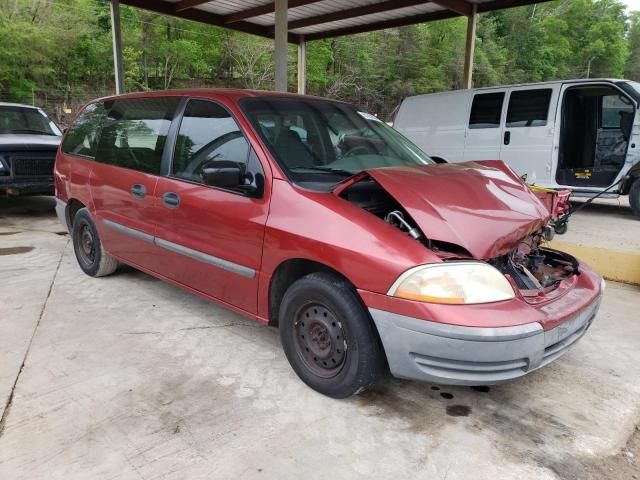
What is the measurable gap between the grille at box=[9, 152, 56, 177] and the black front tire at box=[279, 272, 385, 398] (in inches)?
245

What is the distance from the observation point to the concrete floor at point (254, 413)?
2.22 meters

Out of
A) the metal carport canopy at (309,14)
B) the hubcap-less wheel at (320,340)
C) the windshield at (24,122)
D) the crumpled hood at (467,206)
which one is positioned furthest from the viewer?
the metal carport canopy at (309,14)

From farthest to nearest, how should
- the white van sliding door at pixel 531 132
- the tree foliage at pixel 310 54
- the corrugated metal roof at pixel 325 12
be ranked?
1. the tree foliage at pixel 310 54
2. the corrugated metal roof at pixel 325 12
3. the white van sliding door at pixel 531 132

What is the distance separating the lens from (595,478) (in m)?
2.15

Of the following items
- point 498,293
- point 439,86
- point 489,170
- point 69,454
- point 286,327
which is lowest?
point 69,454

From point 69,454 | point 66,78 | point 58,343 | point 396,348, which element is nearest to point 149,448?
point 69,454

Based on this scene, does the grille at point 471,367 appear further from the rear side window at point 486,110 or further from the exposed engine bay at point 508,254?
the rear side window at point 486,110

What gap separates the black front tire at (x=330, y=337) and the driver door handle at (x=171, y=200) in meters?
1.14

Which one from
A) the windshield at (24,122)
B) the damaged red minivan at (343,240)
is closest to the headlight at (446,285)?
the damaged red minivan at (343,240)

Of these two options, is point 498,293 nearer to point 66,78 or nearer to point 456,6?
point 456,6

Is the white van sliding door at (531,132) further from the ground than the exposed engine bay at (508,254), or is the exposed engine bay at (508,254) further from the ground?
the white van sliding door at (531,132)

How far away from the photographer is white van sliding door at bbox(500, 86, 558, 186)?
7.84 metres

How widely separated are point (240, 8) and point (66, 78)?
83.2 ft

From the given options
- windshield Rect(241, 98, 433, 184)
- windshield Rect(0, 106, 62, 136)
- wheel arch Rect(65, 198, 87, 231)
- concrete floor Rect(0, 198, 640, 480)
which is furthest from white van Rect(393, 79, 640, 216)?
windshield Rect(0, 106, 62, 136)
